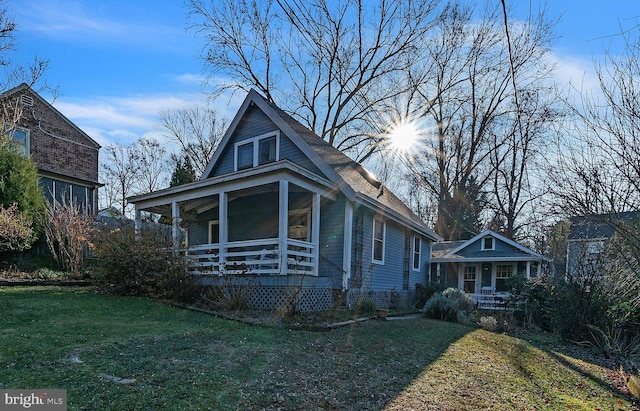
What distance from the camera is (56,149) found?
19000mm

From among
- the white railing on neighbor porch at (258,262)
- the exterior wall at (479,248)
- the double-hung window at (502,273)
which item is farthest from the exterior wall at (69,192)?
the double-hung window at (502,273)

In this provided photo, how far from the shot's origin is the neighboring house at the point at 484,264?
18.7 metres

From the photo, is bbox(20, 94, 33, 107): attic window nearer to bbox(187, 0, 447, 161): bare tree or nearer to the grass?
bbox(187, 0, 447, 161): bare tree

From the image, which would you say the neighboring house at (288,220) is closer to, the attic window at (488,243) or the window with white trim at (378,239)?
the window with white trim at (378,239)

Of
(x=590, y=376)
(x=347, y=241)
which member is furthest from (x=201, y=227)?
(x=590, y=376)

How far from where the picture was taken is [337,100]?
24547 mm

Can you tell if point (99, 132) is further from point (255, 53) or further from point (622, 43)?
point (622, 43)

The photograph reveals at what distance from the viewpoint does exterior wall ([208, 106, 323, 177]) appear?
1324 cm

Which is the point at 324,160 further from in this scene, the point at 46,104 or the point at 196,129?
the point at 196,129

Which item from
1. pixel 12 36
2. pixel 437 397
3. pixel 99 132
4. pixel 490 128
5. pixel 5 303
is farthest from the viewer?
pixel 490 128

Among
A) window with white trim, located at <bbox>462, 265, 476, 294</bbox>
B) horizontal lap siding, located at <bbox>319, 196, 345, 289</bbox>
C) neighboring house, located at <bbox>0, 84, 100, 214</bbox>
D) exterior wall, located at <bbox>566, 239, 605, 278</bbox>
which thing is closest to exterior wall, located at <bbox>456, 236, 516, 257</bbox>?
window with white trim, located at <bbox>462, 265, 476, 294</bbox>

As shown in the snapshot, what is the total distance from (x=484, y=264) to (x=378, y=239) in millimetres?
8977

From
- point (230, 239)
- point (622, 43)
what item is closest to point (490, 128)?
point (230, 239)

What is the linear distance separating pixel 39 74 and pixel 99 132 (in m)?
6.12
